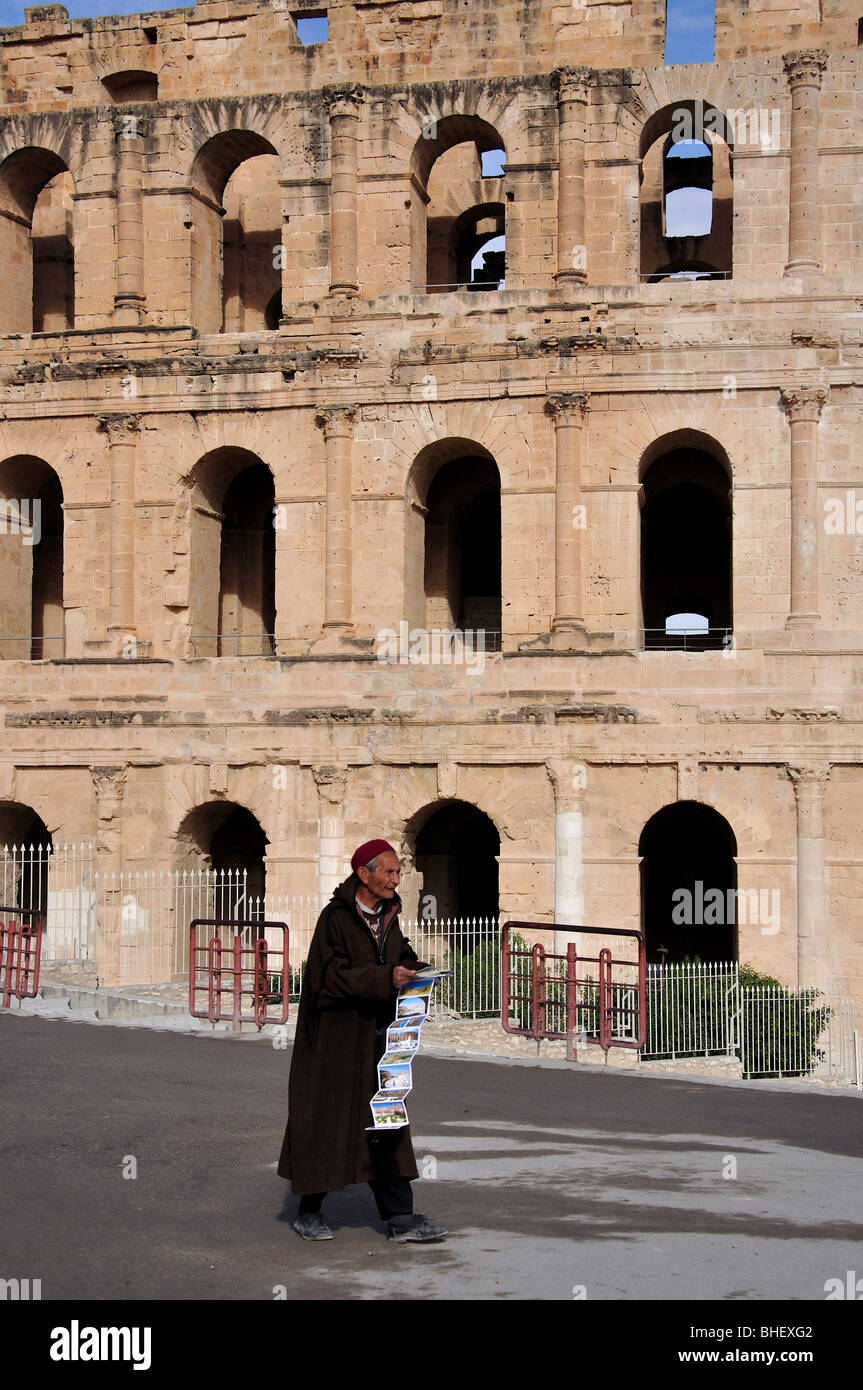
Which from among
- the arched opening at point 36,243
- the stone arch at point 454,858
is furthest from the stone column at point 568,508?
the arched opening at point 36,243

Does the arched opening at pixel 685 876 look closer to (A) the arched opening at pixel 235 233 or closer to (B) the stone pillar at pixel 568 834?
(B) the stone pillar at pixel 568 834

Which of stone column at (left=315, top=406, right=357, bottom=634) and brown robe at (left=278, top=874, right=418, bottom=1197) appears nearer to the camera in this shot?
brown robe at (left=278, top=874, right=418, bottom=1197)

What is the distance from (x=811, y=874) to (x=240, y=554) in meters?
11.7

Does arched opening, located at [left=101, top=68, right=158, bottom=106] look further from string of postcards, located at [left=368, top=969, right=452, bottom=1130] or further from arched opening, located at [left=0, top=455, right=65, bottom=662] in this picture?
string of postcards, located at [left=368, top=969, right=452, bottom=1130]

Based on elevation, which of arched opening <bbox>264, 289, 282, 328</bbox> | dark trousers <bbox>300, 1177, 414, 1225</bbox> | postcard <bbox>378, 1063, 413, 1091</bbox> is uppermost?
arched opening <bbox>264, 289, 282, 328</bbox>

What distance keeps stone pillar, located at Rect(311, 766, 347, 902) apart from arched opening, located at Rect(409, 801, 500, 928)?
1.16 m

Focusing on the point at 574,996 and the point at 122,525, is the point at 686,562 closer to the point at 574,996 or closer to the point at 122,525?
the point at 122,525

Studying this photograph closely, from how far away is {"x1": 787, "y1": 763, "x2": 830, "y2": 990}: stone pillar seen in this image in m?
22.7

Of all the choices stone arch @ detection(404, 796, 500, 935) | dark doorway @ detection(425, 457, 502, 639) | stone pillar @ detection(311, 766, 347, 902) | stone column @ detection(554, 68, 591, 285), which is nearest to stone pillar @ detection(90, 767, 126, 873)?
stone pillar @ detection(311, 766, 347, 902)

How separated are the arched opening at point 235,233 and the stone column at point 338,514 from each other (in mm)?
3092

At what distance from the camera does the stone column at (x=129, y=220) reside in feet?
85.1
